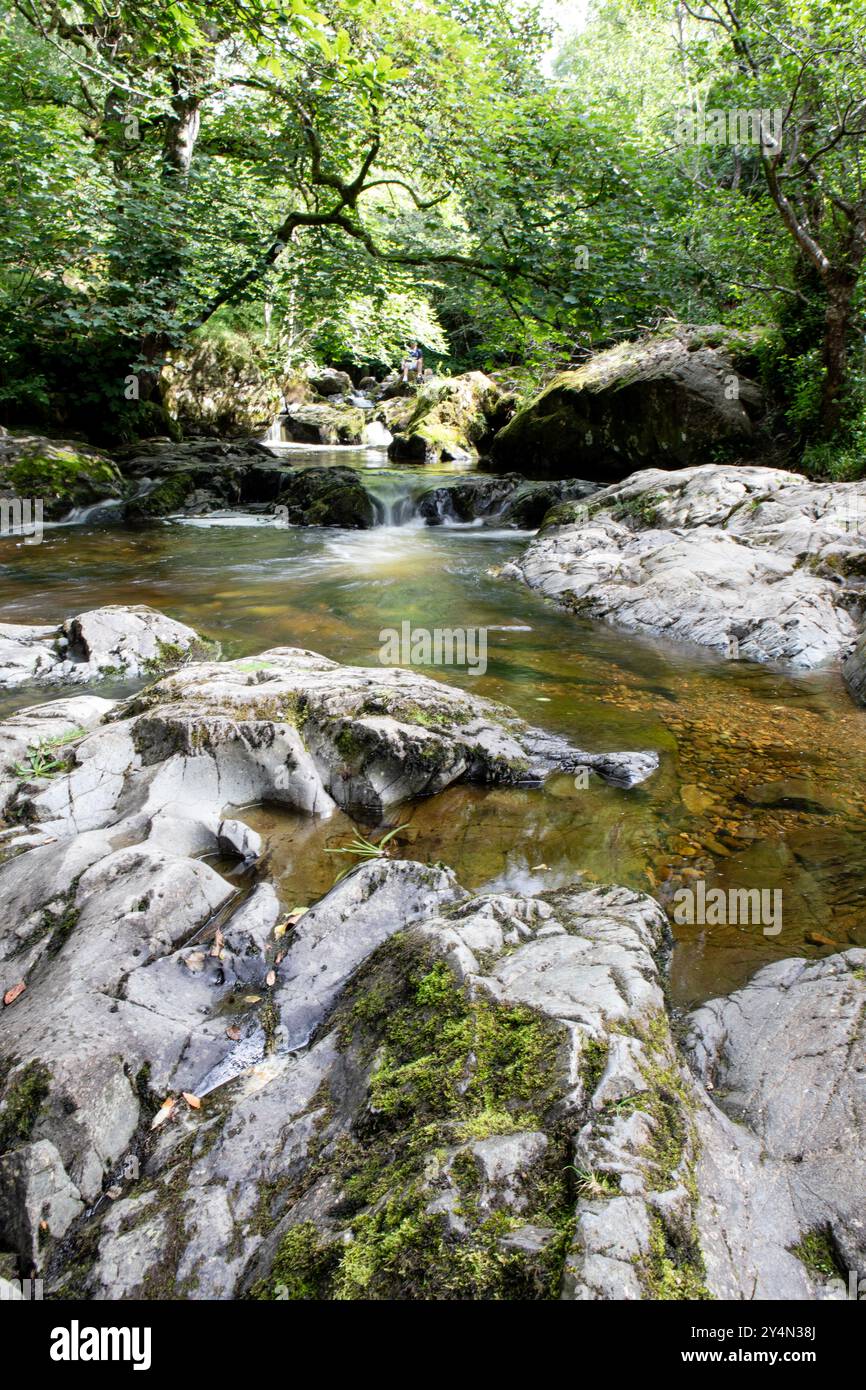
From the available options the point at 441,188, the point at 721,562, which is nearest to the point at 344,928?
the point at 721,562

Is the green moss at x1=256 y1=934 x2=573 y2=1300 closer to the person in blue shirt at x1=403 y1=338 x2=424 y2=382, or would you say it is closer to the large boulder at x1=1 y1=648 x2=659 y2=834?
the large boulder at x1=1 y1=648 x2=659 y2=834

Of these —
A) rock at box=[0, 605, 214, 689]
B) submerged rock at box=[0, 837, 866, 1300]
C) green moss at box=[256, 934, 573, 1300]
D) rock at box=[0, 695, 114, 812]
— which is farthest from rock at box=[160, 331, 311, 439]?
green moss at box=[256, 934, 573, 1300]

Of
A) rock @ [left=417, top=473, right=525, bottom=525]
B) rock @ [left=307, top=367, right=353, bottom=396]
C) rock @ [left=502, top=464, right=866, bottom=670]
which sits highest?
rock @ [left=307, top=367, right=353, bottom=396]

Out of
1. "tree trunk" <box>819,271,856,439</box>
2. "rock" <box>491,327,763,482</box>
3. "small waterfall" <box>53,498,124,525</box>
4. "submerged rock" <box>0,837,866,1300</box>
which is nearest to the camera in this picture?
"submerged rock" <box>0,837,866,1300</box>

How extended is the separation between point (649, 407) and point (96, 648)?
39.1 feet

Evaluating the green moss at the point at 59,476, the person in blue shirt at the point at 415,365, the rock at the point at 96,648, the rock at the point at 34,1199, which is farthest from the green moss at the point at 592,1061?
the person in blue shirt at the point at 415,365

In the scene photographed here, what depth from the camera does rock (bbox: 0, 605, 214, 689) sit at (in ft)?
19.0

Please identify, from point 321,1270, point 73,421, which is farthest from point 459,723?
point 73,421

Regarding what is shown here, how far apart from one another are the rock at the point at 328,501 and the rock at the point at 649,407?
474cm

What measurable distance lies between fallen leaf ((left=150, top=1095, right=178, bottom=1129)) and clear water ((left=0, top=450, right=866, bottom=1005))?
1147mm

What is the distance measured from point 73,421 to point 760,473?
15.5m

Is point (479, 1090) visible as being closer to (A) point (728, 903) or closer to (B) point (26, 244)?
(A) point (728, 903)

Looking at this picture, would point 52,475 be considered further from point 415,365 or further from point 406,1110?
point 415,365
